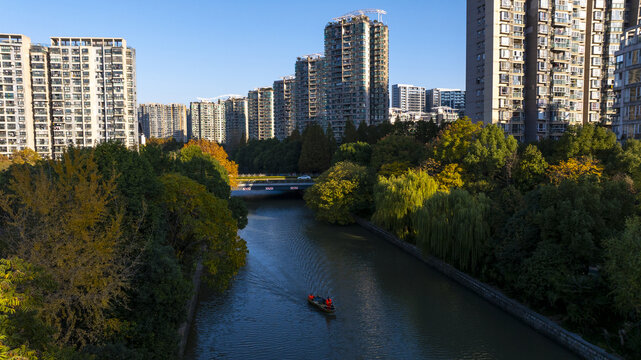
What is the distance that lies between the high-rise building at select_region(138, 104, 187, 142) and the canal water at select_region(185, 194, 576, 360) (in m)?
168

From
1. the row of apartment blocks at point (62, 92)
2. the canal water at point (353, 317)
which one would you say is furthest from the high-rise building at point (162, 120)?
the canal water at point (353, 317)

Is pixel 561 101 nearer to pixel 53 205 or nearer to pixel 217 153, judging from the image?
pixel 217 153

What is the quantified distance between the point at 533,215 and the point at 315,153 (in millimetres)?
47999

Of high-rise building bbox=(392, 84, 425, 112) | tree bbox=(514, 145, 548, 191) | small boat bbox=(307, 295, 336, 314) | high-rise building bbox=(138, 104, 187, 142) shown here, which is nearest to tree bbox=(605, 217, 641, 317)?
small boat bbox=(307, 295, 336, 314)

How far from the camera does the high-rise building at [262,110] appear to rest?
132 meters

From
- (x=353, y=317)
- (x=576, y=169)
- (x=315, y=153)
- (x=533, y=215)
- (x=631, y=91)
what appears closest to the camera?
(x=533, y=215)

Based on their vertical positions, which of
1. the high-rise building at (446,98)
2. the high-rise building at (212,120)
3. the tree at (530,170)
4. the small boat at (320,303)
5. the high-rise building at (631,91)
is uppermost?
the high-rise building at (446,98)

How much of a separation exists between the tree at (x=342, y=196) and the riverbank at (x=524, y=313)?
41.0 ft

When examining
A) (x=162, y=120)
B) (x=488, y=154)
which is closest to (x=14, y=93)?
(x=488, y=154)

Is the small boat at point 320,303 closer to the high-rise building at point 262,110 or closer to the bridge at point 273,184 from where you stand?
the bridge at point 273,184

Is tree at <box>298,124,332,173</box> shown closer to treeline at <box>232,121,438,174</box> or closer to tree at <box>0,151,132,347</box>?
treeline at <box>232,121,438,174</box>

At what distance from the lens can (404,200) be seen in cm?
3106

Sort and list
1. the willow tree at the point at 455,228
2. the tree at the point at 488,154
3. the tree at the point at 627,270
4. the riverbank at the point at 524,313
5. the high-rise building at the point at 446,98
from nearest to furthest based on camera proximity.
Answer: the tree at the point at 627,270, the riverbank at the point at 524,313, the willow tree at the point at 455,228, the tree at the point at 488,154, the high-rise building at the point at 446,98

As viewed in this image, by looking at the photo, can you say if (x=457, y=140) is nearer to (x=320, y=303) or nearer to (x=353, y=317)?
(x=353, y=317)
